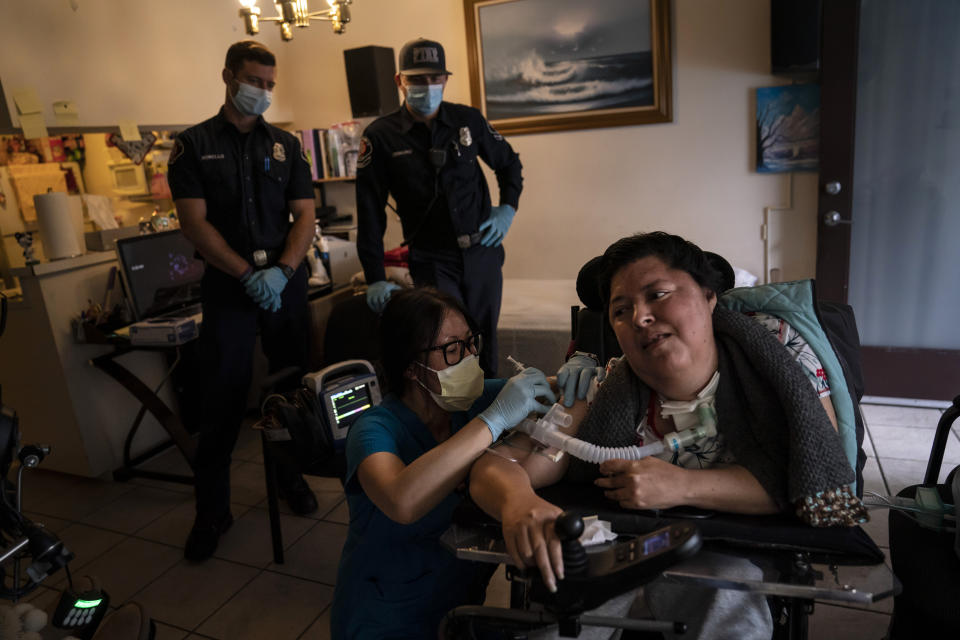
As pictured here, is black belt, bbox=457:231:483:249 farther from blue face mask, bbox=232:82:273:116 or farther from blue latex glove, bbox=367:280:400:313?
blue face mask, bbox=232:82:273:116

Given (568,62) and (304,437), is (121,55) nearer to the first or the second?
(568,62)

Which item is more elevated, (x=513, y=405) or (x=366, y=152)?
(x=366, y=152)

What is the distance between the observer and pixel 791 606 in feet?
3.82

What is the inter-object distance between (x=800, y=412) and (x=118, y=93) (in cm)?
344

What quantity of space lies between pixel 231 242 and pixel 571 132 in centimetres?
206

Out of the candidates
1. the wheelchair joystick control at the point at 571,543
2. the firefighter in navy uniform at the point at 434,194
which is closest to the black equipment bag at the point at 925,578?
→ the wheelchair joystick control at the point at 571,543

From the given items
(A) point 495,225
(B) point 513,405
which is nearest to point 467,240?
(A) point 495,225

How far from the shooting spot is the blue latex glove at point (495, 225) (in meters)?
2.96

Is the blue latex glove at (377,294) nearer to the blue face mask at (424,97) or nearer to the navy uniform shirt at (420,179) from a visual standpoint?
the navy uniform shirt at (420,179)

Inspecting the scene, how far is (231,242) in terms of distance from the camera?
273cm

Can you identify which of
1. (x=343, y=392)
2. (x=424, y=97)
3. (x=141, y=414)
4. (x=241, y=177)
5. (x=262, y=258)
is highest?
(x=424, y=97)

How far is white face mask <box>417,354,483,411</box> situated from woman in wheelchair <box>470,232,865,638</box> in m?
0.17

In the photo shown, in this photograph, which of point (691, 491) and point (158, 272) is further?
point (158, 272)

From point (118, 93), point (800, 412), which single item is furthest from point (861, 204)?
point (118, 93)
